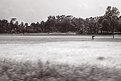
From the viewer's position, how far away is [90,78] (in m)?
9.57

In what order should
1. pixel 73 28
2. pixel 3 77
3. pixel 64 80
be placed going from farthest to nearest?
pixel 73 28 → pixel 3 77 → pixel 64 80

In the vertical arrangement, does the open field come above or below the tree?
below

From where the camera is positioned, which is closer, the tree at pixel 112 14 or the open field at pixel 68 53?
the open field at pixel 68 53

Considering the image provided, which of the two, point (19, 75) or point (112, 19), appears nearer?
point (19, 75)

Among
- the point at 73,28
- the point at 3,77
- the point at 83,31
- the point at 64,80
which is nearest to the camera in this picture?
the point at 64,80

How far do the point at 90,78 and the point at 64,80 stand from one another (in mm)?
1149

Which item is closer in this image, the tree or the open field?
the open field

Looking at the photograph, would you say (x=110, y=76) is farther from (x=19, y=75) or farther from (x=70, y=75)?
(x=19, y=75)

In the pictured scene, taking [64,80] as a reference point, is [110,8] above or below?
above

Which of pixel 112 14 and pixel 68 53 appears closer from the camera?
pixel 68 53

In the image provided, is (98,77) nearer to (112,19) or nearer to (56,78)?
(56,78)

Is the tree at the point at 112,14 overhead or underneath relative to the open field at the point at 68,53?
overhead

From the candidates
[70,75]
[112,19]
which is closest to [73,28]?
[112,19]

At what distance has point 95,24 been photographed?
155875mm
